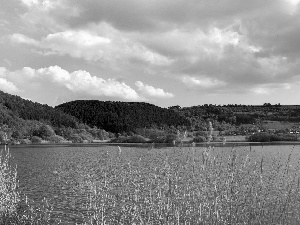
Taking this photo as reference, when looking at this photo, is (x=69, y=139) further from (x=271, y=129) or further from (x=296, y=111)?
(x=296, y=111)

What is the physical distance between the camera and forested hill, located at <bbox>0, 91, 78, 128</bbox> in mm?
146500

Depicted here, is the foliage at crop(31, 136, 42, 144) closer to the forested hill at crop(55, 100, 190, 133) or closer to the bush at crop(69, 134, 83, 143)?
the bush at crop(69, 134, 83, 143)

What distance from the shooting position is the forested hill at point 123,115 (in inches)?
6240

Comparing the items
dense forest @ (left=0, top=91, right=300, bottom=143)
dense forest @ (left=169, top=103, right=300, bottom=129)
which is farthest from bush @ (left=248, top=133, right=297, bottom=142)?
dense forest @ (left=169, top=103, right=300, bottom=129)

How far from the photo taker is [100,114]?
573 feet

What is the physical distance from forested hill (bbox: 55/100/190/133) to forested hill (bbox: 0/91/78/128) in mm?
11038

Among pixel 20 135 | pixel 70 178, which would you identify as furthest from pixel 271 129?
pixel 70 178

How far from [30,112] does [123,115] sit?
42.1m

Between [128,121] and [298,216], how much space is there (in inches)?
5849

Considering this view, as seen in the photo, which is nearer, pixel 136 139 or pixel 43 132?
pixel 136 139

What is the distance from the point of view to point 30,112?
158250mm

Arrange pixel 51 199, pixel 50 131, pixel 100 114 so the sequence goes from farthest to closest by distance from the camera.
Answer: pixel 100 114 → pixel 50 131 → pixel 51 199

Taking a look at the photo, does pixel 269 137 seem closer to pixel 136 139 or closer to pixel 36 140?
pixel 136 139

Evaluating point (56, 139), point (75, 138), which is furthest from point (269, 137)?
point (56, 139)
